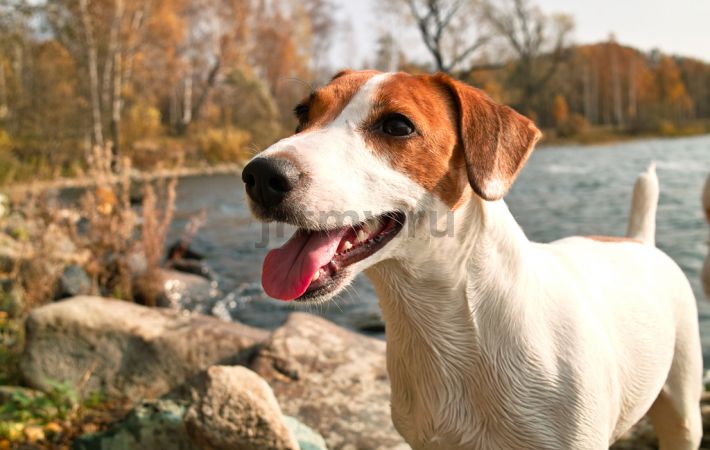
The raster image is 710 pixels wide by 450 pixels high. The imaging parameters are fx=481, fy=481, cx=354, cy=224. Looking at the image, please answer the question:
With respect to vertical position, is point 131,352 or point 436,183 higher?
point 436,183

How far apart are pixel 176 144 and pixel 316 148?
30.1 m

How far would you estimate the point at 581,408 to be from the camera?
1792 millimetres

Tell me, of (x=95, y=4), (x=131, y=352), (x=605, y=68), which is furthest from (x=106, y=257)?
(x=605, y=68)

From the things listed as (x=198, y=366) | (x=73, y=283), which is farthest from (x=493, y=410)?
(x=73, y=283)

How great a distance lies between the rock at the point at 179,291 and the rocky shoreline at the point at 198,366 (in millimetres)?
2050

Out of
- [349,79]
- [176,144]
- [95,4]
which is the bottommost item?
[176,144]

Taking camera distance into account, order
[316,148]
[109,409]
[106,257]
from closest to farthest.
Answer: [316,148] → [109,409] → [106,257]

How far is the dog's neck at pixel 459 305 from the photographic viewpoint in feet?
6.19

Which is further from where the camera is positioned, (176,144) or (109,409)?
(176,144)

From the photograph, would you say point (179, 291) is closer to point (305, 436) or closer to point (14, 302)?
point (14, 302)

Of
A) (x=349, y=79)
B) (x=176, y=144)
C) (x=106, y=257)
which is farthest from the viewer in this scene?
(x=176, y=144)

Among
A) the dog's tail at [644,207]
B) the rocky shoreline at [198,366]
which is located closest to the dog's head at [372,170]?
the dog's tail at [644,207]

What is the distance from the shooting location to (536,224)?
1092 cm

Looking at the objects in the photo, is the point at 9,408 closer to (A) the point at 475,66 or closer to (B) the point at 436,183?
(B) the point at 436,183
